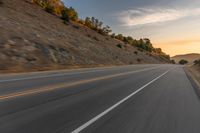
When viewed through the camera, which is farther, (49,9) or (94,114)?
(49,9)

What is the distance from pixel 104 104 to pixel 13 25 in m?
36.8

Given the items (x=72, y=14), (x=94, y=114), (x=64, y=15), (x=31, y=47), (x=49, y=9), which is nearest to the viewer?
(x=94, y=114)

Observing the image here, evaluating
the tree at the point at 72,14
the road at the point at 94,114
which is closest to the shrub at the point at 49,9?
the tree at the point at 72,14

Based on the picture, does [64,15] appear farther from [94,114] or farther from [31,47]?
[94,114]

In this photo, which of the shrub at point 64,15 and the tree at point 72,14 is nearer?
the shrub at point 64,15

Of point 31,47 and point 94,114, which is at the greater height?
point 94,114

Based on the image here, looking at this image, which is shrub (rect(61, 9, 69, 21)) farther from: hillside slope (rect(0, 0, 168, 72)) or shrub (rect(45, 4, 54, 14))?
hillside slope (rect(0, 0, 168, 72))

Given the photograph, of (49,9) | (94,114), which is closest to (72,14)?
(49,9)

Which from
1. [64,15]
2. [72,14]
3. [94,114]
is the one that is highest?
[72,14]

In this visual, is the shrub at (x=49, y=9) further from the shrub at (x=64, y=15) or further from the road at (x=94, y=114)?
the road at (x=94, y=114)

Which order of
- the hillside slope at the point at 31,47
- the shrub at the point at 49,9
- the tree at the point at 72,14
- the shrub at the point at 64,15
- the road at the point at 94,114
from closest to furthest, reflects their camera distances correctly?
the road at the point at 94,114, the hillside slope at the point at 31,47, the shrub at the point at 49,9, the shrub at the point at 64,15, the tree at the point at 72,14

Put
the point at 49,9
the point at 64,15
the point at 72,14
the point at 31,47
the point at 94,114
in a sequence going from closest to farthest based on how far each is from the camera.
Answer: the point at 94,114
the point at 31,47
the point at 49,9
the point at 64,15
the point at 72,14

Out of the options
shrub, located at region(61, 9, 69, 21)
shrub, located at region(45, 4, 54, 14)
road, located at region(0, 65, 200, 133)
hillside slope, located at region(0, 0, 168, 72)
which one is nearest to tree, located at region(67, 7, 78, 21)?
shrub, located at region(61, 9, 69, 21)

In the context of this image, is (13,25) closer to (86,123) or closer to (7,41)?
(7,41)
